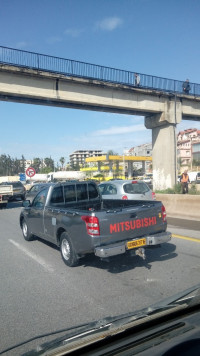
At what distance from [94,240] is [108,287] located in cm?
83

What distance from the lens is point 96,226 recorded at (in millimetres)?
5363

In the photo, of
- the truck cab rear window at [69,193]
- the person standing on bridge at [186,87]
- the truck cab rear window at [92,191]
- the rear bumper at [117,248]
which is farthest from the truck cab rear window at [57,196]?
the person standing on bridge at [186,87]

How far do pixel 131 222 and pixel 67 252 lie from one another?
59.6 inches

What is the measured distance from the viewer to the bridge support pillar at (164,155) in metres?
21.6

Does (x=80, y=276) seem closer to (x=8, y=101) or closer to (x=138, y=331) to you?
(x=138, y=331)

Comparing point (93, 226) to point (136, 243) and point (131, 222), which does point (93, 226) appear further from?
point (136, 243)

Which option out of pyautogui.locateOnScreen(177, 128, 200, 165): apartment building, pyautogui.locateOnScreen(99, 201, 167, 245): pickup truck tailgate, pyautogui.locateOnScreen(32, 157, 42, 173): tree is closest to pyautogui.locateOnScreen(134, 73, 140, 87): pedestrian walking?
pyautogui.locateOnScreen(99, 201, 167, 245): pickup truck tailgate

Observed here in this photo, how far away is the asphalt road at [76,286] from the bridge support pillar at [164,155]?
14241 millimetres

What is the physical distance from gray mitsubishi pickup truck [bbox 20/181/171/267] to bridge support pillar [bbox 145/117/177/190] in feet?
48.7

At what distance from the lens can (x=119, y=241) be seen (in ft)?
18.4

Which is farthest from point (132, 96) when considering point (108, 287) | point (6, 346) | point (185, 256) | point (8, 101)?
point (6, 346)

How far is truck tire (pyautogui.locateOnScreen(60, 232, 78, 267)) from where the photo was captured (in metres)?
5.93

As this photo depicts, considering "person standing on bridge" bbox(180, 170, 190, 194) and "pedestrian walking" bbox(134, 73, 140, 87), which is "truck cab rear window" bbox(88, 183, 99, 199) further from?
"pedestrian walking" bbox(134, 73, 140, 87)

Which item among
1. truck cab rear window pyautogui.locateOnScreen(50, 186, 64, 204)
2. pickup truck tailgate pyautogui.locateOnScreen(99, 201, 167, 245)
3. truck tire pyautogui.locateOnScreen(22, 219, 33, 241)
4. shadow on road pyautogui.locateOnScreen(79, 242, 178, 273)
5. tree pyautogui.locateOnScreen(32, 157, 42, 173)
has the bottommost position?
shadow on road pyautogui.locateOnScreen(79, 242, 178, 273)
